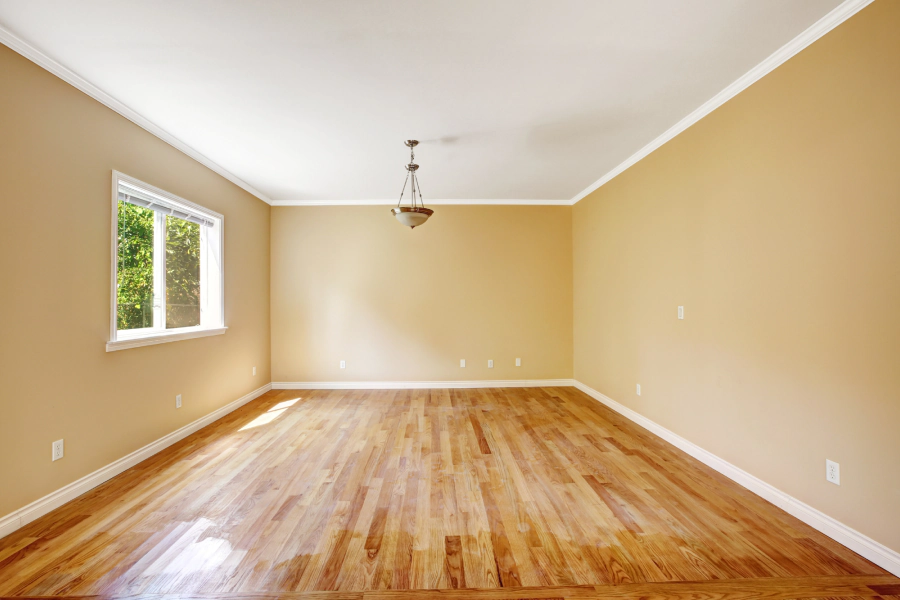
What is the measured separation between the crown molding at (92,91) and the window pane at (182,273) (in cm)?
66

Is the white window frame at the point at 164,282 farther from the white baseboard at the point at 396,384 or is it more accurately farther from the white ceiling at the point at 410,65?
the white baseboard at the point at 396,384

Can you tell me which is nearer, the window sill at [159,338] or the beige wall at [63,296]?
the beige wall at [63,296]

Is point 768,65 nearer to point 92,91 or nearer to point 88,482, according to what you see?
point 92,91

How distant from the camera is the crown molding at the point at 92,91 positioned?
6.77 ft

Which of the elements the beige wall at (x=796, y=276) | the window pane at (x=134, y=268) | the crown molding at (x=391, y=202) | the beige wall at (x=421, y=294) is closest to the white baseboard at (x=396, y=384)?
the beige wall at (x=421, y=294)

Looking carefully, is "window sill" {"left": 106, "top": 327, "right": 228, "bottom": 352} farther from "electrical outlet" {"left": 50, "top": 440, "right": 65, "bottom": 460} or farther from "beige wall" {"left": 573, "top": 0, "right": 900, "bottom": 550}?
"beige wall" {"left": 573, "top": 0, "right": 900, "bottom": 550}

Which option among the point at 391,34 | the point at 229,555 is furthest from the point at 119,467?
the point at 391,34

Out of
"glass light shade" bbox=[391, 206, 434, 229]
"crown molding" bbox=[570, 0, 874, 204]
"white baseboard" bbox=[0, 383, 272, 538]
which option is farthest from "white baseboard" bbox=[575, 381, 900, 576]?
"white baseboard" bbox=[0, 383, 272, 538]

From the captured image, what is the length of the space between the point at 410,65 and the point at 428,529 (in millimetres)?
2736

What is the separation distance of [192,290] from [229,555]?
2901 millimetres

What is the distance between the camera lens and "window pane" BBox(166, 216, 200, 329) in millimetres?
3482

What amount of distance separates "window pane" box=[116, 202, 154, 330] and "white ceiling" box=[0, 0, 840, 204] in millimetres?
801

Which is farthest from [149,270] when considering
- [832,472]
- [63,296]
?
[832,472]

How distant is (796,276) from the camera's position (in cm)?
218
